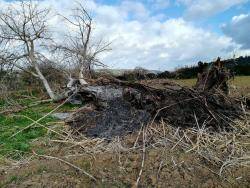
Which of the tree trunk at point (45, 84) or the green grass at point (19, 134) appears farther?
the tree trunk at point (45, 84)

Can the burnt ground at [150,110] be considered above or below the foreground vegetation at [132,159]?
above

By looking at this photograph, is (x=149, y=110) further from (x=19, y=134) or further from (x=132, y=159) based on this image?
(x=19, y=134)

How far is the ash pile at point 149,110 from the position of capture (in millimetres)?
7250

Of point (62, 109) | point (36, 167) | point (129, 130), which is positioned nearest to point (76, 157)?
point (36, 167)

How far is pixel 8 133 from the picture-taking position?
8.16 metres

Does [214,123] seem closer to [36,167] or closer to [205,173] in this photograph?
[205,173]

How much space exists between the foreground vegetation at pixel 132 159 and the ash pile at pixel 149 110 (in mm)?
255

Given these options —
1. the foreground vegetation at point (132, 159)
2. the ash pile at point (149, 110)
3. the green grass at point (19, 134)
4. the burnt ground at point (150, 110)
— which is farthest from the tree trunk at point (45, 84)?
the foreground vegetation at point (132, 159)

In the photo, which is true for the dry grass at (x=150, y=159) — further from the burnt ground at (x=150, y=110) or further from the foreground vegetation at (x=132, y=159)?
the burnt ground at (x=150, y=110)

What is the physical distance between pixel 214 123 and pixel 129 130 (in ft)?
5.02

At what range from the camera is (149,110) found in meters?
7.62

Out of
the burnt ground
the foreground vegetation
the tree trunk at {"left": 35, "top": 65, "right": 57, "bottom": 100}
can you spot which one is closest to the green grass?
the foreground vegetation

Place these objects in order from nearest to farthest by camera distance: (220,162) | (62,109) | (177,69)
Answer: (220,162) → (62,109) → (177,69)

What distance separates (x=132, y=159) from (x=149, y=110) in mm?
2024
